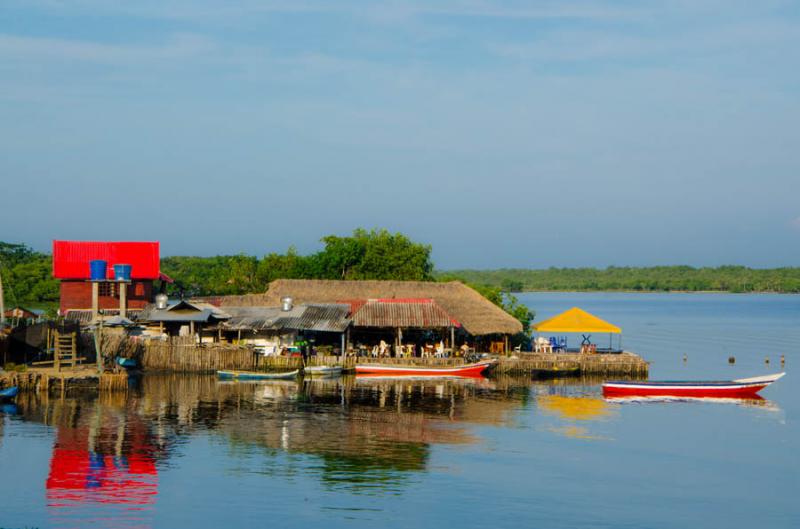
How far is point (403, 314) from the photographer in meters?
47.6

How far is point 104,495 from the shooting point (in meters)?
23.4

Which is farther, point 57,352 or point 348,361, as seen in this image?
point 348,361

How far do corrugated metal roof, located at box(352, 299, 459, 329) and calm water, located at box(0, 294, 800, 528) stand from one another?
4135mm

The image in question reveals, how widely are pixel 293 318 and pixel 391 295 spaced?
23.7 feet

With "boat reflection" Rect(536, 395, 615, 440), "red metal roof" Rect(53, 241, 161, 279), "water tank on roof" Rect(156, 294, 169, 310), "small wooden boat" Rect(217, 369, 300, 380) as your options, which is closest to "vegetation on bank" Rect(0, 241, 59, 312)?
"red metal roof" Rect(53, 241, 161, 279)

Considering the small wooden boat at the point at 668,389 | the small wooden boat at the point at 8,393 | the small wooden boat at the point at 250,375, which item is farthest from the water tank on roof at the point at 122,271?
the small wooden boat at the point at 668,389

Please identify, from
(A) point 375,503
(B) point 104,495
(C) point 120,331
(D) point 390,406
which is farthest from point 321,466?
(C) point 120,331

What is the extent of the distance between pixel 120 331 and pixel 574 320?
868 inches

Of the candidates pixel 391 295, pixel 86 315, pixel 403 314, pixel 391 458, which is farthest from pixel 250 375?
pixel 391 458

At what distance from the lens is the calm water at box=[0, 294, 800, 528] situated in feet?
74.2

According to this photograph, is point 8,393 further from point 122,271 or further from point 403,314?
point 403,314

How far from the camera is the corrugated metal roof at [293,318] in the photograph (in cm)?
4694

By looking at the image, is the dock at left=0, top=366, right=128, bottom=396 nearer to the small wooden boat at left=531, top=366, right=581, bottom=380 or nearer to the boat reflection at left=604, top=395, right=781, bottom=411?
the small wooden boat at left=531, top=366, right=581, bottom=380

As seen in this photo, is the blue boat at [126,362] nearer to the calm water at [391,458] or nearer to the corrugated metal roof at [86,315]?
the calm water at [391,458]
